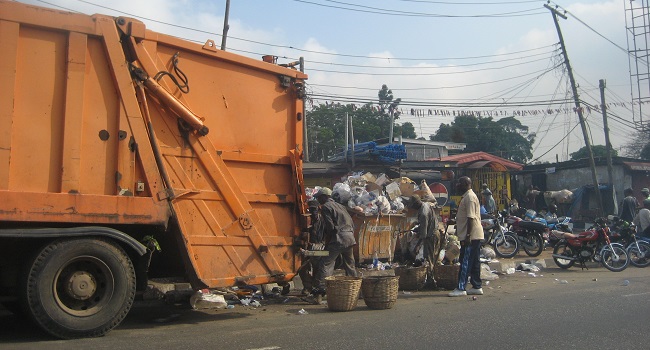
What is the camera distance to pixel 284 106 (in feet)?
22.7

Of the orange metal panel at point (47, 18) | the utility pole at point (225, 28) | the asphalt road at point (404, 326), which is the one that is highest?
the utility pole at point (225, 28)

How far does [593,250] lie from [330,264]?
6727mm

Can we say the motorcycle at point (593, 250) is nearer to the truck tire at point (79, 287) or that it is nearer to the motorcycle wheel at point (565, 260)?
the motorcycle wheel at point (565, 260)

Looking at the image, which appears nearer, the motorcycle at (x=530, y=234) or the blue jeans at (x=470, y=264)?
the blue jeans at (x=470, y=264)

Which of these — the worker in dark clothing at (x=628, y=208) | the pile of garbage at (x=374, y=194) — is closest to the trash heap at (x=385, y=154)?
the pile of garbage at (x=374, y=194)

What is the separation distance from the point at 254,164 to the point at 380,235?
4.51 metres

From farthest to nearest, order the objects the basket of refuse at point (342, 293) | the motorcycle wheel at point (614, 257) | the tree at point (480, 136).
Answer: the tree at point (480, 136), the motorcycle wheel at point (614, 257), the basket of refuse at point (342, 293)

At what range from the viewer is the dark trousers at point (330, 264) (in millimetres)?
7688

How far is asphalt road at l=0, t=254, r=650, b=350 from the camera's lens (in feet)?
16.8

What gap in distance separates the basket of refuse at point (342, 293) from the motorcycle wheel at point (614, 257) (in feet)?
22.6

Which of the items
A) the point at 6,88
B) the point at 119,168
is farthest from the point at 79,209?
the point at 6,88

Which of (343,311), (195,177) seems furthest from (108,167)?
(343,311)

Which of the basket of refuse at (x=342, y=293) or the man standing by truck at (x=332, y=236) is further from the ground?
the man standing by truck at (x=332, y=236)

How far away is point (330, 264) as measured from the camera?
7.95m
